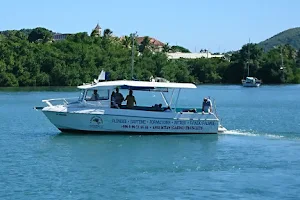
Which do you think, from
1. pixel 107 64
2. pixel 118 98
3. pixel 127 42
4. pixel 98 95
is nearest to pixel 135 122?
pixel 118 98

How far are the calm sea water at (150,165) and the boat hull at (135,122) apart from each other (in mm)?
430

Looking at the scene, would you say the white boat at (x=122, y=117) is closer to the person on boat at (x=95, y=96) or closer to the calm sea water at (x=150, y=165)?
the person on boat at (x=95, y=96)

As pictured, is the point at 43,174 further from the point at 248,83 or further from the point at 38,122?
the point at 248,83

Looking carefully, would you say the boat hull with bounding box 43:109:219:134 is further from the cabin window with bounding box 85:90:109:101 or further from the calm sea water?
the cabin window with bounding box 85:90:109:101

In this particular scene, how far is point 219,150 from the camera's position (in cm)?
3144

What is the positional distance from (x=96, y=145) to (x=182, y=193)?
37.1 ft

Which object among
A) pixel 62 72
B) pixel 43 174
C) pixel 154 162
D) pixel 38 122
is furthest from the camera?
pixel 62 72

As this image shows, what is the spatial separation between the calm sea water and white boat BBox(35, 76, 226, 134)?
18.6 inches

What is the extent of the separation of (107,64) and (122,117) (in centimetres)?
10631

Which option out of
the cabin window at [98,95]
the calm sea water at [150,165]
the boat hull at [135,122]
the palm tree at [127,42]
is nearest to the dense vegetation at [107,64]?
the palm tree at [127,42]

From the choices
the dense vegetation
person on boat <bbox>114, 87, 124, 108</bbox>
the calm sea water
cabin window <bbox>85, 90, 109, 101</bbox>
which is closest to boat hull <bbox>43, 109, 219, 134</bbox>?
the calm sea water

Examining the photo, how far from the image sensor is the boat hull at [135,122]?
35.6 meters

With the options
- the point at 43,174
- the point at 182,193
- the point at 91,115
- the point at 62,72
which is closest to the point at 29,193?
the point at 43,174

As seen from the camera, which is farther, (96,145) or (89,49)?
(89,49)
